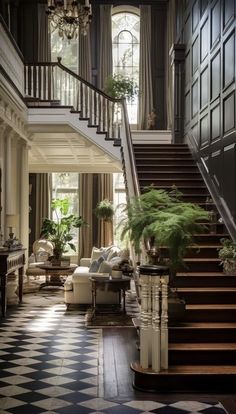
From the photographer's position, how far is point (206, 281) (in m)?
7.49

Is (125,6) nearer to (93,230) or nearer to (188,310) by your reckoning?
(93,230)

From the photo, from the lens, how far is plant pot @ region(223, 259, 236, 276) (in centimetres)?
755

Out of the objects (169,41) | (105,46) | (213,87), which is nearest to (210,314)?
(213,87)

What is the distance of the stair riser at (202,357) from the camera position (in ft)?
19.9

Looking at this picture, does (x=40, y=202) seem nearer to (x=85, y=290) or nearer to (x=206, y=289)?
(x=85, y=290)

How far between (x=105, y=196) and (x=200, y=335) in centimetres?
1221

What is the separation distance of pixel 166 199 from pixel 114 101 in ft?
20.8

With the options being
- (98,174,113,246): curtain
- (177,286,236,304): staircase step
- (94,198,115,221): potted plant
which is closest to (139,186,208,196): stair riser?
(177,286,236,304): staircase step

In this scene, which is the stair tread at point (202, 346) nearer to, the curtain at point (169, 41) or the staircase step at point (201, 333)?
the staircase step at point (201, 333)

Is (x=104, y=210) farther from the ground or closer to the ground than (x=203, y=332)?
farther from the ground

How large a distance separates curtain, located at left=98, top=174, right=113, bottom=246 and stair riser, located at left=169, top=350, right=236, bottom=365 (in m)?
12.1

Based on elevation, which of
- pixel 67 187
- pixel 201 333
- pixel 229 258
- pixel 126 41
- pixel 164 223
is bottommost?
pixel 201 333

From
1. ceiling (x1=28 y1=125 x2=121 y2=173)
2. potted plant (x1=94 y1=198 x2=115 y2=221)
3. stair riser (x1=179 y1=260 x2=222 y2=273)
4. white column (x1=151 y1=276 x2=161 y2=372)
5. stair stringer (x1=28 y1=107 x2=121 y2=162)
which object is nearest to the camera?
white column (x1=151 y1=276 x2=161 y2=372)

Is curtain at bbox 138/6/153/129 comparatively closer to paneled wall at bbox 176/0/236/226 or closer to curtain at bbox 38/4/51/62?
curtain at bbox 38/4/51/62
